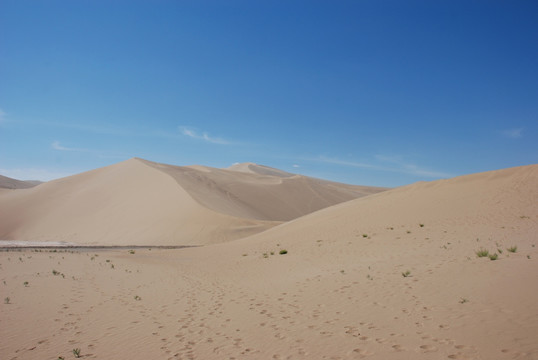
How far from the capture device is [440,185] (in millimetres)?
25641

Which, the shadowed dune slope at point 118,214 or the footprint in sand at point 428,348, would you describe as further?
the shadowed dune slope at point 118,214

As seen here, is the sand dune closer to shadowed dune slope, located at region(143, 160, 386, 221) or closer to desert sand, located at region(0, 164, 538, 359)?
shadowed dune slope, located at region(143, 160, 386, 221)

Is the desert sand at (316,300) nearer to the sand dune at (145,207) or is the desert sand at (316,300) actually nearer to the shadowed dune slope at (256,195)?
the sand dune at (145,207)

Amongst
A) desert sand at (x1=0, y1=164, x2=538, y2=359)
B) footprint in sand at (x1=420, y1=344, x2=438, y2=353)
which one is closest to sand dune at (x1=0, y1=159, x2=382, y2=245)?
desert sand at (x1=0, y1=164, x2=538, y2=359)

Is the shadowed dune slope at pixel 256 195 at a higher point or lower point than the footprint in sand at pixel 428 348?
higher

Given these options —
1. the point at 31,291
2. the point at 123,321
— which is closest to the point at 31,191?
the point at 31,291

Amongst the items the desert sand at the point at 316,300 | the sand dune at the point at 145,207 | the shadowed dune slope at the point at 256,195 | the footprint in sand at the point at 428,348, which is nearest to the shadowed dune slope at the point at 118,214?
the sand dune at the point at 145,207

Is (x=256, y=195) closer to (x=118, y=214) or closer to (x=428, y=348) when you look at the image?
(x=118, y=214)

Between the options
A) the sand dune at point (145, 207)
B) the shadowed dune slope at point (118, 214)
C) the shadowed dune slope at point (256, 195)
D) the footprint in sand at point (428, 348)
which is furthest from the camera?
the shadowed dune slope at point (256, 195)

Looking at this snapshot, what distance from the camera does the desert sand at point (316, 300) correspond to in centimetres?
523

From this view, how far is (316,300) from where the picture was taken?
8109 millimetres

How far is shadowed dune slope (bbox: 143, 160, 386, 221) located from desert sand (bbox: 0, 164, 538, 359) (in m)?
33.2

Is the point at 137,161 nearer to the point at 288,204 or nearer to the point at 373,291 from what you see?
the point at 288,204

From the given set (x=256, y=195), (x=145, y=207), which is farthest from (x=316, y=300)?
(x=256, y=195)
